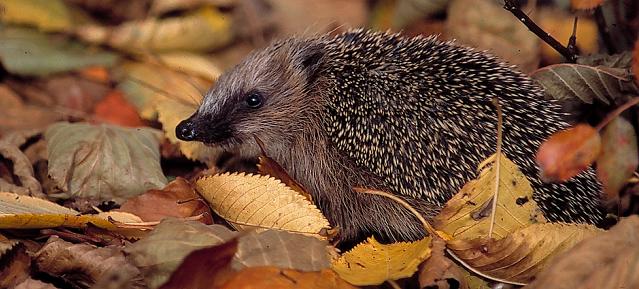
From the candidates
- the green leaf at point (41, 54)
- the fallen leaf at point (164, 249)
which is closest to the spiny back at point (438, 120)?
the fallen leaf at point (164, 249)

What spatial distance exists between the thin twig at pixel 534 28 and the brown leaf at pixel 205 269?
5.43 feet

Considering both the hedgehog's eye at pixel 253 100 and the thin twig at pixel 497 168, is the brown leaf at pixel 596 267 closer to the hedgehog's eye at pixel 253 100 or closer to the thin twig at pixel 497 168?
the thin twig at pixel 497 168

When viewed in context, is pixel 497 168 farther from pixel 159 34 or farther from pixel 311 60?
pixel 159 34

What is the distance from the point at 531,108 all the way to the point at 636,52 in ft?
1.59

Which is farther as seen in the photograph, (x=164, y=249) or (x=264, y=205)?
(x=264, y=205)

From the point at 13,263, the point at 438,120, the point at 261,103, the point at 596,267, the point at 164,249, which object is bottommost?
the point at 13,263

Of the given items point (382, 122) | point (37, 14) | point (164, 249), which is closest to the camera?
point (164, 249)

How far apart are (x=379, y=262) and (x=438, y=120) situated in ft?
2.40

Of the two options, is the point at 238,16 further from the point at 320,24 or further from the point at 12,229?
the point at 12,229

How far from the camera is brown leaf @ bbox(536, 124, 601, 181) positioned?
285cm

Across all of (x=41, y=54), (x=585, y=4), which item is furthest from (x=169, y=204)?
(x=41, y=54)

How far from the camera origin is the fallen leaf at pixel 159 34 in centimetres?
563

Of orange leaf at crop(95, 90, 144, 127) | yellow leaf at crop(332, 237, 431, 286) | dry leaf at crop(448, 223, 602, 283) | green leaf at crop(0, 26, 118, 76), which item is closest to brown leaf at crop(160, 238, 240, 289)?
yellow leaf at crop(332, 237, 431, 286)

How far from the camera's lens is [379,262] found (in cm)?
293
